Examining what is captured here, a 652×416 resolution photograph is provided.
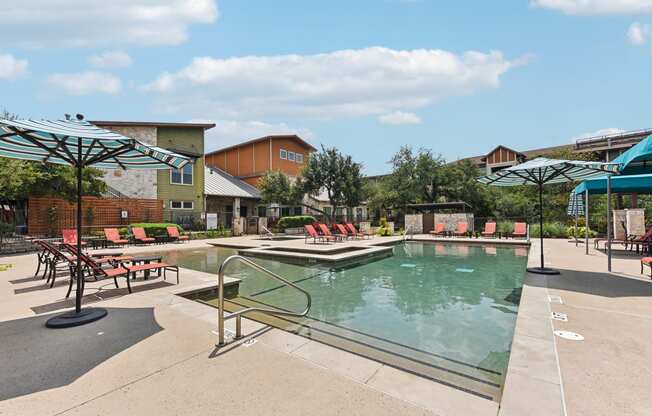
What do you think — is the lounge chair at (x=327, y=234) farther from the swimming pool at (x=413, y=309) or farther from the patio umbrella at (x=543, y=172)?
the patio umbrella at (x=543, y=172)

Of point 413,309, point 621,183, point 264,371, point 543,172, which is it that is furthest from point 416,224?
point 264,371

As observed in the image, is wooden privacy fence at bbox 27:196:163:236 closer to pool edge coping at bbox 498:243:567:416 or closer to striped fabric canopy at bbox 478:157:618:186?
striped fabric canopy at bbox 478:157:618:186

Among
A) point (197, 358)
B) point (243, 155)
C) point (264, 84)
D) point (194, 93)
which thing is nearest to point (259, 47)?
point (264, 84)

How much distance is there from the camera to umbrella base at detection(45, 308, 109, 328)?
3.99m

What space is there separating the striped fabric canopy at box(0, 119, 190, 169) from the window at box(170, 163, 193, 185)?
16.4 m

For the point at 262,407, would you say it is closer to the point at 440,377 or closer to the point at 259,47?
the point at 440,377

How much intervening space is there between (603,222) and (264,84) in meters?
21.8

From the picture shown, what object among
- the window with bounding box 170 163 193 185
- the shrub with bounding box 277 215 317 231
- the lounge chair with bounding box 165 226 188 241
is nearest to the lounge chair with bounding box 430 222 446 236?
the shrub with bounding box 277 215 317 231

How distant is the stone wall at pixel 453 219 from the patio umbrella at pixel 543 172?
37.4ft

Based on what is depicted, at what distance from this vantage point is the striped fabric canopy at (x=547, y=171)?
22.6ft

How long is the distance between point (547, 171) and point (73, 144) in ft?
34.3

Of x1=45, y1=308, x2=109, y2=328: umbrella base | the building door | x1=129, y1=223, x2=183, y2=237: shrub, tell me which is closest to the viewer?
x1=45, y1=308, x2=109, y2=328: umbrella base

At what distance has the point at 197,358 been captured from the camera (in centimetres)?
309

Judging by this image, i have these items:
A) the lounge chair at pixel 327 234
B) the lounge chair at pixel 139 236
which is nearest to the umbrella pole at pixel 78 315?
the lounge chair at pixel 327 234
